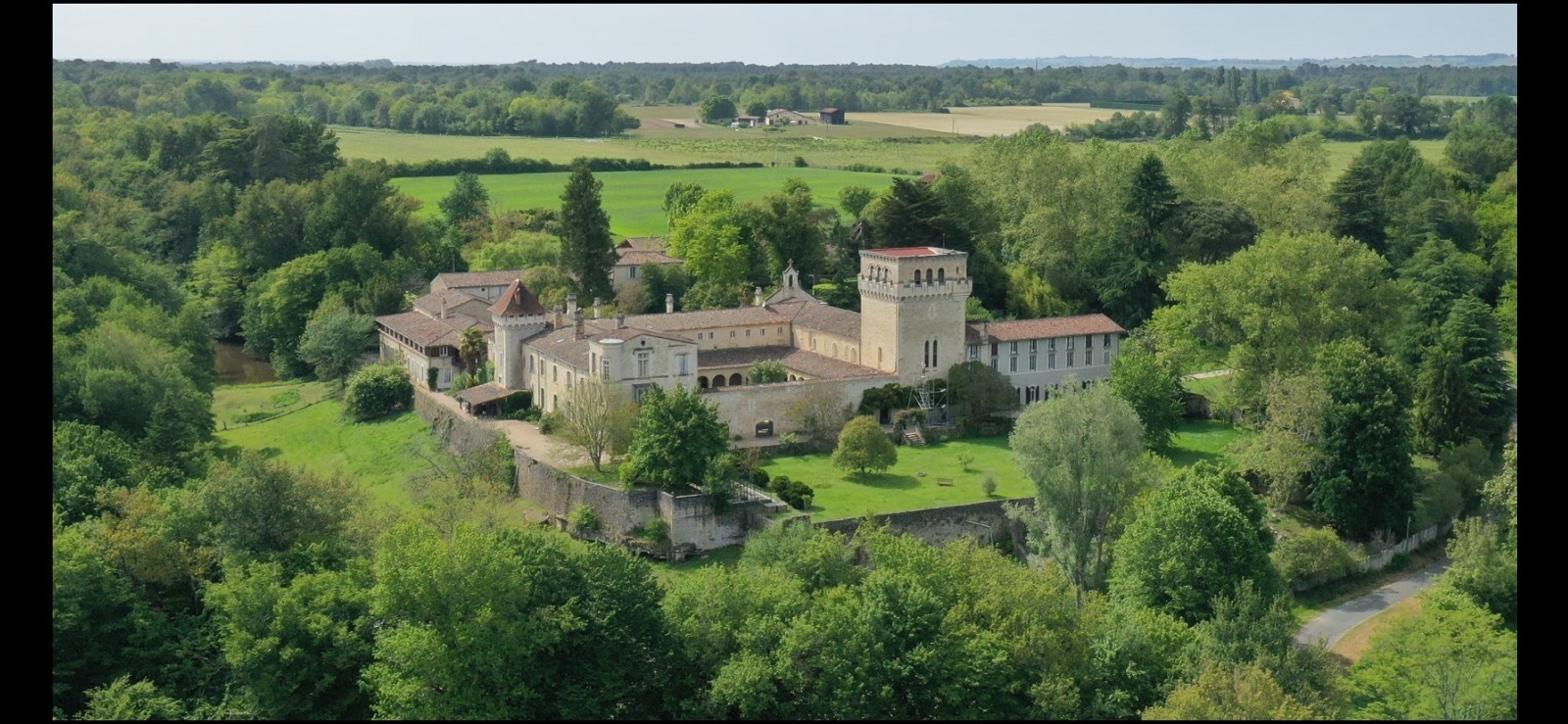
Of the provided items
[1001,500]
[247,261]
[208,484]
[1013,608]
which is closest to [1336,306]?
[1001,500]

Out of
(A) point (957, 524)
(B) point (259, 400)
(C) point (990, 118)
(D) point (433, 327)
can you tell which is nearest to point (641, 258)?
(D) point (433, 327)

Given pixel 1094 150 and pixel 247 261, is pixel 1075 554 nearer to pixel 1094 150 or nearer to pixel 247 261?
A: pixel 1094 150

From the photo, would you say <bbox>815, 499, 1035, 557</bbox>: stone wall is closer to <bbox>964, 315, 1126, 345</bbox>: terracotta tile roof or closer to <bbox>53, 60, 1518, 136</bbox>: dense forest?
<bbox>964, 315, 1126, 345</bbox>: terracotta tile roof

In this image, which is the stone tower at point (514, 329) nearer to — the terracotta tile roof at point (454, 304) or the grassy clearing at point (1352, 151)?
the terracotta tile roof at point (454, 304)

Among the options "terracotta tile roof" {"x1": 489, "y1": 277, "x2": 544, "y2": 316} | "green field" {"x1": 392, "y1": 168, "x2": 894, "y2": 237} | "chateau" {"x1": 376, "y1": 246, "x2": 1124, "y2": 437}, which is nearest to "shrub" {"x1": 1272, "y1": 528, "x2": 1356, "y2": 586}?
"chateau" {"x1": 376, "y1": 246, "x2": 1124, "y2": 437}

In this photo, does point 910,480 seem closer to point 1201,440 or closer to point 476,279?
point 1201,440

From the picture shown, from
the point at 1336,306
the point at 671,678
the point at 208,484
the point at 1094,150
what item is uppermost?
the point at 1094,150
